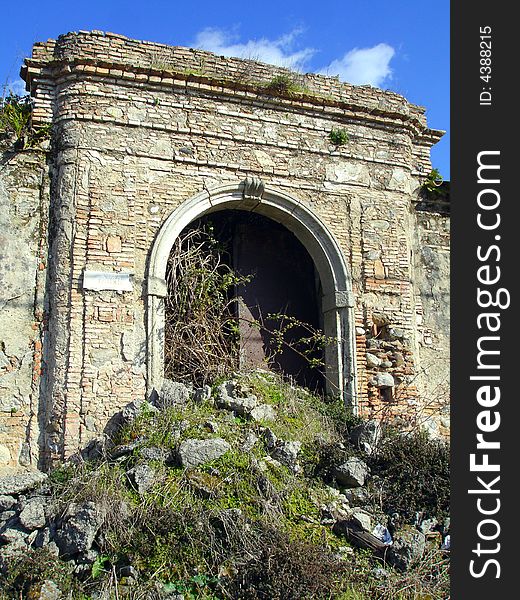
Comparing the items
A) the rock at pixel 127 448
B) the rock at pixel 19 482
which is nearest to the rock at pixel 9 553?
the rock at pixel 19 482

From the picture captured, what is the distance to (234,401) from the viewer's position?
7.89 m

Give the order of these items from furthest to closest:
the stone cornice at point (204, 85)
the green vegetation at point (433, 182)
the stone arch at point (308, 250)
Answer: the green vegetation at point (433, 182) → the stone cornice at point (204, 85) → the stone arch at point (308, 250)

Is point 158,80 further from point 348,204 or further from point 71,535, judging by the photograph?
point 71,535

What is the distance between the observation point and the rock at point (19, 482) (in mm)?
6969

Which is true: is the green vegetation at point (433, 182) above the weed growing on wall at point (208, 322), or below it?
above

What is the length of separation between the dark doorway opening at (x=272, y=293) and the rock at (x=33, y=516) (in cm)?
354

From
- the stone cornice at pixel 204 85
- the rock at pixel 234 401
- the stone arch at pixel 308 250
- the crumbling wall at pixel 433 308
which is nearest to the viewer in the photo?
the rock at pixel 234 401

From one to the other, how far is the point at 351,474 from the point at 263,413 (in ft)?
3.82

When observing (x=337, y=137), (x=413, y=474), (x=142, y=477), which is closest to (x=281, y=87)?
(x=337, y=137)

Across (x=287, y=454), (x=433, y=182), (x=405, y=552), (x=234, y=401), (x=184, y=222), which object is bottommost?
(x=405, y=552)

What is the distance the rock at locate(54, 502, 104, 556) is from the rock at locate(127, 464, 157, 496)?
0.48m

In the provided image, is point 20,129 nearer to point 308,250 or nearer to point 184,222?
point 184,222

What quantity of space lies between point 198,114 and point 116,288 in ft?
8.15

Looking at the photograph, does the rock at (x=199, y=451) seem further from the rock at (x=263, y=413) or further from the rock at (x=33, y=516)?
the rock at (x=33, y=516)
